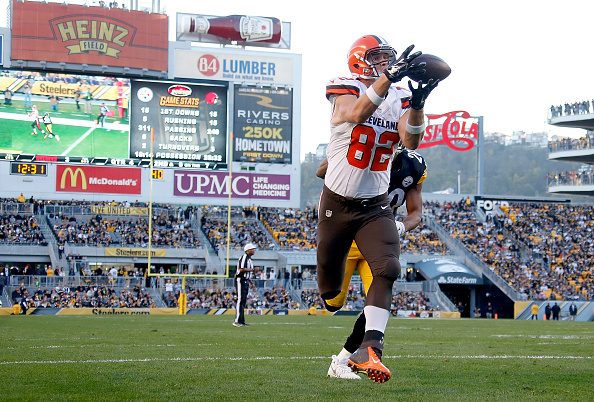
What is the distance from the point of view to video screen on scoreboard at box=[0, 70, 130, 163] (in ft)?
112

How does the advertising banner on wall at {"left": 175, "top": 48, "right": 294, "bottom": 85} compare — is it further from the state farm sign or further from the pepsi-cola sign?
the pepsi-cola sign

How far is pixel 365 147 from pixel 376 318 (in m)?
1.29

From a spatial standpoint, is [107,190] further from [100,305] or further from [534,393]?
[534,393]

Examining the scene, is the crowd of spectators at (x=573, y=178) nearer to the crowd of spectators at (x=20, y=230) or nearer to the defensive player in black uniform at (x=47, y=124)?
the defensive player in black uniform at (x=47, y=124)

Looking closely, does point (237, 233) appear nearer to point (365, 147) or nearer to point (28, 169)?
point (28, 169)

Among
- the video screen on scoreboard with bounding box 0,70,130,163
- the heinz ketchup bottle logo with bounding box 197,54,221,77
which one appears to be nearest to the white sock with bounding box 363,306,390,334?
the video screen on scoreboard with bounding box 0,70,130,163

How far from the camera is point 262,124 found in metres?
36.3

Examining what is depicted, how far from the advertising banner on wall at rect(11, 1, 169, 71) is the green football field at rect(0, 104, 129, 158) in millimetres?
2542

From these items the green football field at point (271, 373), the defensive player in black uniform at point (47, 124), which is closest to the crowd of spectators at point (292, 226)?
the defensive player in black uniform at point (47, 124)

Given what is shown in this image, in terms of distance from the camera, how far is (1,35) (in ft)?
111

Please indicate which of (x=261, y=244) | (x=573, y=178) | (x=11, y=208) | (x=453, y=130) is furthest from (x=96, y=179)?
(x=573, y=178)

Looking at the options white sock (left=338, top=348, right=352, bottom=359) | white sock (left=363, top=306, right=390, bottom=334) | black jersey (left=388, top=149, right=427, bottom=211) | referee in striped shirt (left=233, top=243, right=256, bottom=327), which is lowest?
referee in striped shirt (left=233, top=243, right=256, bottom=327)

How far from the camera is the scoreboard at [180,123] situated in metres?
35.1

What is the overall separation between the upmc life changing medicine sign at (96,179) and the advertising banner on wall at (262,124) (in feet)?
17.3
